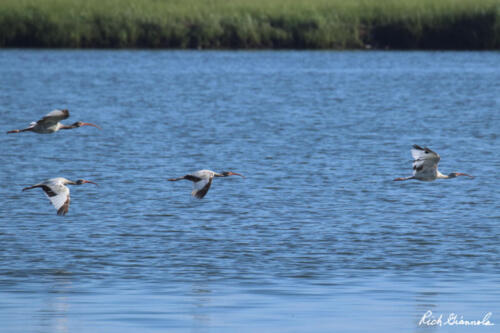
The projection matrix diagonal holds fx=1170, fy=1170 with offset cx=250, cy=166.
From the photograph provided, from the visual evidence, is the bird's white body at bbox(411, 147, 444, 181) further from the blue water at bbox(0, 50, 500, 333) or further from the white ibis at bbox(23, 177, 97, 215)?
the white ibis at bbox(23, 177, 97, 215)

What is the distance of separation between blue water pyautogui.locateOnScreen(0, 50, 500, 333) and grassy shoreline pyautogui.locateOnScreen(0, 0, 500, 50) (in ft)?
40.0

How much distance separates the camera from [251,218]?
634 inches

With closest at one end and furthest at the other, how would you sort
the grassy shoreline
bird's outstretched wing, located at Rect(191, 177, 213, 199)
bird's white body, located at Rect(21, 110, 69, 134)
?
1. bird's outstretched wing, located at Rect(191, 177, 213, 199)
2. bird's white body, located at Rect(21, 110, 69, 134)
3. the grassy shoreline

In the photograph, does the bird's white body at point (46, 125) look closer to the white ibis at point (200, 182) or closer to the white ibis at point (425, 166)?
the white ibis at point (200, 182)

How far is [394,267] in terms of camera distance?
13234 mm

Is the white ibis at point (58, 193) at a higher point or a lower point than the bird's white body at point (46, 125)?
lower

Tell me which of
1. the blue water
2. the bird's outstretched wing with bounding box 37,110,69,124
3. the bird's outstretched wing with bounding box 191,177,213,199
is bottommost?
the blue water

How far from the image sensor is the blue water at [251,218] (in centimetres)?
1141

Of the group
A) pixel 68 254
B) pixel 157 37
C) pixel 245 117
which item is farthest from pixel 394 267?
pixel 157 37

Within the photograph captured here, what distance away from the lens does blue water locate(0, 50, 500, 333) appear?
37.4ft

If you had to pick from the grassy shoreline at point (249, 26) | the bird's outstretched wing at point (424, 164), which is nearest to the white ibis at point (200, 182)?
the bird's outstretched wing at point (424, 164)

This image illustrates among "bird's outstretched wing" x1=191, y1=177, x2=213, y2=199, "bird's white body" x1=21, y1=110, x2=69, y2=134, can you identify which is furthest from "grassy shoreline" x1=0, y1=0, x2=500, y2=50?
"bird's outstretched wing" x1=191, y1=177, x2=213, y2=199

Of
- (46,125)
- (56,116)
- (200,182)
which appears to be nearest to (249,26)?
(46,125)

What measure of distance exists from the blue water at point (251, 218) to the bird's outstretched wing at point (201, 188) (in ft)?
2.49
